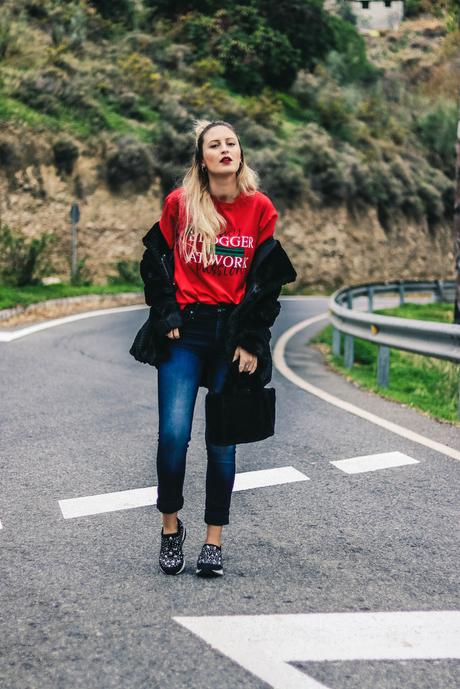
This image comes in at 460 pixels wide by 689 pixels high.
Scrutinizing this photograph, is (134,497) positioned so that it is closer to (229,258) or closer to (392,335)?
(229,258)

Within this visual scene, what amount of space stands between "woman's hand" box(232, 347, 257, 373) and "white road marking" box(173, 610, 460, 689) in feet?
3.37

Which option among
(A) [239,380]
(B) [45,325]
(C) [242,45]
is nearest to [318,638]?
(A) [239,380]

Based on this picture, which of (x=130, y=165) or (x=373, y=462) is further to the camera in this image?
(x=130, y=165)

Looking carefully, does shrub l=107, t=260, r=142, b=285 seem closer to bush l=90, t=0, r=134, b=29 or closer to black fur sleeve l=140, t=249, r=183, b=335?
bush l=90, t=0, r=134, b=29

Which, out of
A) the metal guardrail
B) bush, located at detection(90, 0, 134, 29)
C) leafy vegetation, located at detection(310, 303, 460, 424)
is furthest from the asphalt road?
bush, located at detection(90, 0, 134, 29)

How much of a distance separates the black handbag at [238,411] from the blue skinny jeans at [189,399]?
6 centimetres

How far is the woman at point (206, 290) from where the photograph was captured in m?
3.56

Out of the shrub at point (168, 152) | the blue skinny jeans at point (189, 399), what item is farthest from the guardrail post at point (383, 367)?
the shrub at point (168, 152)

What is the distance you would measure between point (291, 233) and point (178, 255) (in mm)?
30415

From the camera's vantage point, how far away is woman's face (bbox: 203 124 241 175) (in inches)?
141

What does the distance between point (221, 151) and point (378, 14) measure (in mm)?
94551

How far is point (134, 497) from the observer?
4.73 metres

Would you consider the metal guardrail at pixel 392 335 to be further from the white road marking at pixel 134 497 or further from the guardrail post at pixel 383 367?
the white road marking at pixel 134 497

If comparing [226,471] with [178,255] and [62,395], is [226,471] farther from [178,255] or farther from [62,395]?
[62,395]
